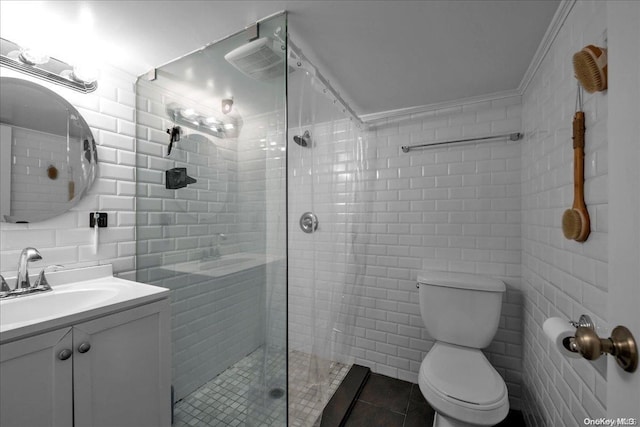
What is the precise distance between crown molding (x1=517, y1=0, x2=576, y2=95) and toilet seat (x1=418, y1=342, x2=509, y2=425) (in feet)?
5.78

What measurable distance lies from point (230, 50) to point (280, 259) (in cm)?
109

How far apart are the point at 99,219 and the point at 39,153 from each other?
0.41m

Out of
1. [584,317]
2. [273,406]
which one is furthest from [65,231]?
[584,317]

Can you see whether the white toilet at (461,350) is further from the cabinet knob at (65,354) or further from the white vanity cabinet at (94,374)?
the cabinet knob at (65,354)

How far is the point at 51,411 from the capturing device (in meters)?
0.90

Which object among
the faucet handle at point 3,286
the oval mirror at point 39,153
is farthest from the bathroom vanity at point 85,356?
the oval mirror at point 39,153

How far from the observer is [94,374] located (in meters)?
1.01

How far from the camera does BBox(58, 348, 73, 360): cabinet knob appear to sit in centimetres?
92

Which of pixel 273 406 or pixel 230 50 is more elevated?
pixel 230 50

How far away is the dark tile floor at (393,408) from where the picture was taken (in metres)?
1.74

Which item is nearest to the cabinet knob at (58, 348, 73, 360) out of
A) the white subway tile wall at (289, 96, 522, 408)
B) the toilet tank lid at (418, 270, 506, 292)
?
the white subway tile wall at (289, 96, 522, 408)

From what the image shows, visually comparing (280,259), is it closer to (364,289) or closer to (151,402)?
(151,402)

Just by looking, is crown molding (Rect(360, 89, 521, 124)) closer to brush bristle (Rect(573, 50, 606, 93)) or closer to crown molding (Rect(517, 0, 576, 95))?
crown molding (Rect(517, 0, 576, 95))

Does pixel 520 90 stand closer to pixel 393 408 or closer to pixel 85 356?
pixel 393 408
